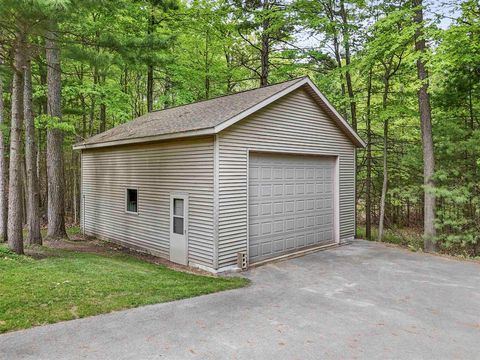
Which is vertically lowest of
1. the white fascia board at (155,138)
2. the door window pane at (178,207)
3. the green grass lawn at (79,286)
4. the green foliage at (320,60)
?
the green grass lawn at (79,286)

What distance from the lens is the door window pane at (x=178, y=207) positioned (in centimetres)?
866

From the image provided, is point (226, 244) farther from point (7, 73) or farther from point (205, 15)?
point (205, 15)

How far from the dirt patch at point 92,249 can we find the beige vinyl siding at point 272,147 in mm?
1273

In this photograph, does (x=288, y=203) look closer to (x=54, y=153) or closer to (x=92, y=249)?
(x=92, y=249)

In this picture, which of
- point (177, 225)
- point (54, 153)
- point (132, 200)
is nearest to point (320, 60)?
point (132, 200)

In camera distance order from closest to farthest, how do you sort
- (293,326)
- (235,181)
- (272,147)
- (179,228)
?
(293,326) < (235,181) < (179,228) < (272,147)

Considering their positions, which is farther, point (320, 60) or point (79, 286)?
point (320, 60)

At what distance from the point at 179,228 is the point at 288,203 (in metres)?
3.12

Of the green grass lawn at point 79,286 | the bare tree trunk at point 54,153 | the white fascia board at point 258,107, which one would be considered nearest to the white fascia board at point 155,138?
the white fascia board at point 258,107

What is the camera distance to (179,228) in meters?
8.73

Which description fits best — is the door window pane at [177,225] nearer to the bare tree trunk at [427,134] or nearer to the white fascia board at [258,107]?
the white fascia board at [258,107]

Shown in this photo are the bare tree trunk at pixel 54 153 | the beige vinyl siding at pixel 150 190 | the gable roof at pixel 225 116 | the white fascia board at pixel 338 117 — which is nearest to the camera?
the gable roof at pixel 225 116

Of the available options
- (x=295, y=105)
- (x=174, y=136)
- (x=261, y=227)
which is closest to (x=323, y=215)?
(x=261, y=227)

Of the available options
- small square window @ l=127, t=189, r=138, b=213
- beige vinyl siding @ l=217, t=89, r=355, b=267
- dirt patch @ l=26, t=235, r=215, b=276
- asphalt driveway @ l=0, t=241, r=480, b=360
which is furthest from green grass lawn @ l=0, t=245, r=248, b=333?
small square window @ l=127, t=189, r=138, b=213
